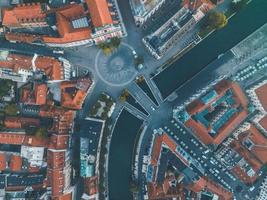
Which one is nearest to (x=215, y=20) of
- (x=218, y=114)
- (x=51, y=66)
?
(x=218, y=114)

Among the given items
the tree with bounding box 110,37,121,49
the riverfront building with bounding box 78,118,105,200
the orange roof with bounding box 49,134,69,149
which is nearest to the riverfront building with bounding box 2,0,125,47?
the tree with bounding box 110,37,121,49

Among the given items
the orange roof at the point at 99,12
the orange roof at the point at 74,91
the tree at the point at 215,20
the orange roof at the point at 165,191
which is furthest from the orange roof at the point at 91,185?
the tree at the point at 215,20

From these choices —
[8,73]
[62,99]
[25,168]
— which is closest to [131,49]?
[62,99]

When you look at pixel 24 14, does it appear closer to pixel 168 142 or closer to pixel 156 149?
pixel 156 149

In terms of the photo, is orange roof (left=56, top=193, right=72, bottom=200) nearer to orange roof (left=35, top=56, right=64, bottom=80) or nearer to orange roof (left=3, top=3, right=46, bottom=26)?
orange roof (left=35, top=56, right=64, bottom=80)

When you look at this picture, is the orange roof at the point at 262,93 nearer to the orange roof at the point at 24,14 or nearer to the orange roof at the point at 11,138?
the orange roof at the point at 24,14
